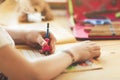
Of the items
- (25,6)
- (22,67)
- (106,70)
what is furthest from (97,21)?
(22,67)

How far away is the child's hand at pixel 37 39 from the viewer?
916mm

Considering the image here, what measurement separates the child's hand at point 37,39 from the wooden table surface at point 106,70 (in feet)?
0.55

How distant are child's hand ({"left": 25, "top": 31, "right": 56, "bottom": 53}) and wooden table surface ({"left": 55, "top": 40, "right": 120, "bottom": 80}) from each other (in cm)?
17

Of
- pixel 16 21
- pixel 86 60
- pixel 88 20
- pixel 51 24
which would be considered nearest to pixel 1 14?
pixel 16 21

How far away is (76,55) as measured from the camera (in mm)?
806

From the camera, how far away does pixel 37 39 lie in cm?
94

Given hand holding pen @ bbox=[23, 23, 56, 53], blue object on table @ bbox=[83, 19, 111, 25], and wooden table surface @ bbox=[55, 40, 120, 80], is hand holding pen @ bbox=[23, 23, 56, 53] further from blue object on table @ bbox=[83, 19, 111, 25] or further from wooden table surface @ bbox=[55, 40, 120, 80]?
blue object on table @ bbox=[83, 19, 111, 25]

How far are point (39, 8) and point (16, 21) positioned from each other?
0.13m

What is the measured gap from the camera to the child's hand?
3.00 ft

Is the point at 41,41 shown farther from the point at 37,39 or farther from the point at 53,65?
the point at 53,65

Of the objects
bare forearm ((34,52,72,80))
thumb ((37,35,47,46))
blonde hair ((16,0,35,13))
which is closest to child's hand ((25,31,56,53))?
thumb ((37,35,47,46))

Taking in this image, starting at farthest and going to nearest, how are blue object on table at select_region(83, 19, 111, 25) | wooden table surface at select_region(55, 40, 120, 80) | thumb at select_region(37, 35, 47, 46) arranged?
blue object on table at select_region(83, 19, 111, 25) < thumb at select_region(37, 35, 47, 46) < wooden table surface at select_region(55, 40, 120, 80)

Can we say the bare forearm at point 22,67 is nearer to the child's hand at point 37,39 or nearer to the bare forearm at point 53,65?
the bare forearm at point 53,65

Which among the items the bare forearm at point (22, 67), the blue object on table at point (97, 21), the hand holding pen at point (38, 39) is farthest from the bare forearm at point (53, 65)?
the blue object on table at point (97, 21)
